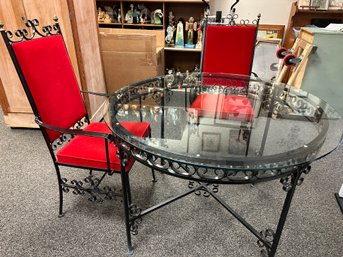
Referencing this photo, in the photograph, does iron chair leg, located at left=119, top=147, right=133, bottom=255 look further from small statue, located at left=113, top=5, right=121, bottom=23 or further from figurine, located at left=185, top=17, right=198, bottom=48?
small statue, located at left=113, top=5, right=121, bottom=23

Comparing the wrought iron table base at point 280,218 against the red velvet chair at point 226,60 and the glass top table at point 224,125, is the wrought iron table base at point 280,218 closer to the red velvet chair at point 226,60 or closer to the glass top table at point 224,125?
the glass top table at point 224,125

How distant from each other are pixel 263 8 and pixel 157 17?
4.49 ft

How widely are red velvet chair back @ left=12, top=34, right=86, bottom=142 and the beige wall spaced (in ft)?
7.93

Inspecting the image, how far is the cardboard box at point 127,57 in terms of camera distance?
2766 millimetres

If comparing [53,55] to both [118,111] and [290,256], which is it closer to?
[118,111]

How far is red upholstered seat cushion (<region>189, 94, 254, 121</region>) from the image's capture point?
1640 mm

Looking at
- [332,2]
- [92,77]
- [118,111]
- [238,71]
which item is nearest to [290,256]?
[118,111]

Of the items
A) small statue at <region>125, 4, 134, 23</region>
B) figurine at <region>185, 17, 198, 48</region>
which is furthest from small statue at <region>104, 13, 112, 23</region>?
figurine at <region>185, 17, 198, 48</region>

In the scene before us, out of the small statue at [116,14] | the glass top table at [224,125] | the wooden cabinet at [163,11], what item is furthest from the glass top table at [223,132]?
the small statue at [116,14]

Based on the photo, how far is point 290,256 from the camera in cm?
131

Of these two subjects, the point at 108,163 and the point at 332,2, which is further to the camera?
the point at 332,2

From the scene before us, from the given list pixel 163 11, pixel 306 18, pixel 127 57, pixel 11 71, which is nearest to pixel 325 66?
pixel 306 18

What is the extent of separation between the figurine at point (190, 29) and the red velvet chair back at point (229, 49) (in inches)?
49.6

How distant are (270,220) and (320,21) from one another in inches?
98.7
